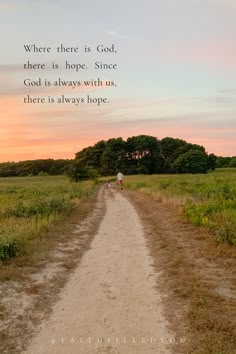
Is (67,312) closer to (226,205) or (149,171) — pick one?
(226,205)

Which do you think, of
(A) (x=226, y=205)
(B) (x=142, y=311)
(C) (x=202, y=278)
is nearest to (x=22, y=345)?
(B) (x=142, y=311)

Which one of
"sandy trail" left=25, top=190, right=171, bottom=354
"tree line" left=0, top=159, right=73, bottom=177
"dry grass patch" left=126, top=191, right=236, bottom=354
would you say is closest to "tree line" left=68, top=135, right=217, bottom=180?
"tree line" left=0, top=159, right=73, bottom=177

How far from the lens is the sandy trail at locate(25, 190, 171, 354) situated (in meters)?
5.71

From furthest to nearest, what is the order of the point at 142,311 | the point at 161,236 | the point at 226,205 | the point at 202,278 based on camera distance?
the point at 226,205 < the point at 161,236 < the point at 202,278 < the point at 142,311

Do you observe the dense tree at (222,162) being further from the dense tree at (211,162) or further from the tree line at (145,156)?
the dense tree at (211,162)

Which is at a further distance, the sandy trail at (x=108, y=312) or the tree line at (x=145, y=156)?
the tree line at (x=145, y=156)

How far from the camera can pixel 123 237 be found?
561 inches

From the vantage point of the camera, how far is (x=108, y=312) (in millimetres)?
6910

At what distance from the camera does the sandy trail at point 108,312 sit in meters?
5.71

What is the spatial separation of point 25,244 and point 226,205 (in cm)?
858

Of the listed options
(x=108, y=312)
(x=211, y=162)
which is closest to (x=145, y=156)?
(x=211, y=162)

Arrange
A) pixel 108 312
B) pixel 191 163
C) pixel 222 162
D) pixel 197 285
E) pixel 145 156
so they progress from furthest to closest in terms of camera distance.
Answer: pixel 222 162 → pixel 145 156 → pixel 191 163 → pixel 197 285 → pixel 108 312

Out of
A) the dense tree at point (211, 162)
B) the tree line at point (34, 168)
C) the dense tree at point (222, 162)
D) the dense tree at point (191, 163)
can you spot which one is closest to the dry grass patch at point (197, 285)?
the dense tree at point (191, 163)

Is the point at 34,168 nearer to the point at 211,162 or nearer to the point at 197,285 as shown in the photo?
the point at 211,162
